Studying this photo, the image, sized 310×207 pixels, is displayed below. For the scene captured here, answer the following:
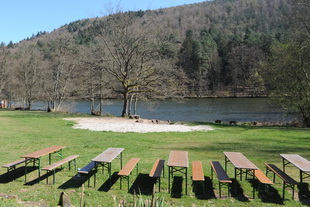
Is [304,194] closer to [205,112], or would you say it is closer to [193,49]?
[205,112]

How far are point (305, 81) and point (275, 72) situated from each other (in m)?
2.50

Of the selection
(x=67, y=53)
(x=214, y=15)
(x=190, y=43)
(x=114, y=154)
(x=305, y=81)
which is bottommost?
(x=114, y=154)

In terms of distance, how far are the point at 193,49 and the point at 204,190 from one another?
73.4m

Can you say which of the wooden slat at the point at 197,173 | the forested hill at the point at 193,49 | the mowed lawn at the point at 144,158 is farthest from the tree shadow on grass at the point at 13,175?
the forested hill at the point at 193,49

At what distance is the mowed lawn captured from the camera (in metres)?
5.32

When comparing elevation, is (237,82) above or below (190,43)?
below

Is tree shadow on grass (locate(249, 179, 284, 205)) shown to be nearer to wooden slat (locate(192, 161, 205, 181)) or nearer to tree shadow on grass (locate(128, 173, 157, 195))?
wooden slat (locate(192, 161, 205, 181))

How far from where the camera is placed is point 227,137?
44.5ft

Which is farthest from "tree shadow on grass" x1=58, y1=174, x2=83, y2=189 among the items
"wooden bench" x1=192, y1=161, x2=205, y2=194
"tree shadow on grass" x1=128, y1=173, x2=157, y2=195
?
"wooden bench" x1=192, y1=161, x2=205, y2=194

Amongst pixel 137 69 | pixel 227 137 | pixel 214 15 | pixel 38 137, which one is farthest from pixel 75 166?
pixel 214 15

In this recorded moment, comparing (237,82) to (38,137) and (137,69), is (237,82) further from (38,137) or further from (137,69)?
(38,137)

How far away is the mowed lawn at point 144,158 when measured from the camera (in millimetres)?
5320

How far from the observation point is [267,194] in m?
5.69

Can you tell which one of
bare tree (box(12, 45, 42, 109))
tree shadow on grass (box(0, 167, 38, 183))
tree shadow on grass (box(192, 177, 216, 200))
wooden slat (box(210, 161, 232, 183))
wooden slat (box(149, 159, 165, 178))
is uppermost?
bare tree (box(12, 45, 42, 109))
